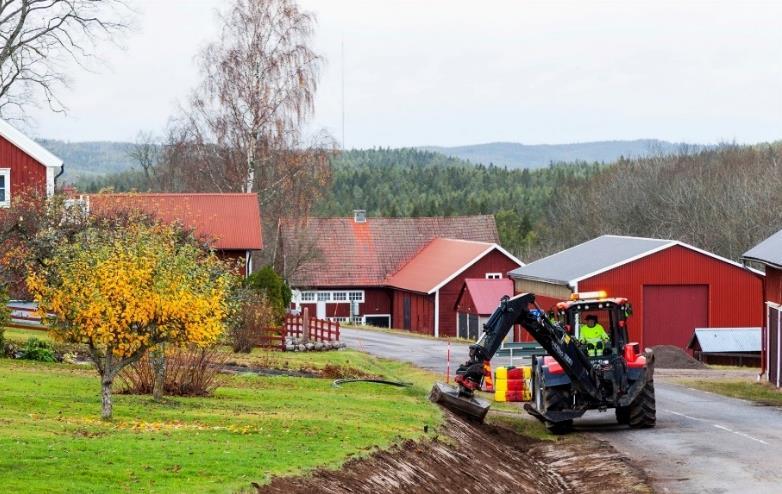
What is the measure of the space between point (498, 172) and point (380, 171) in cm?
1685

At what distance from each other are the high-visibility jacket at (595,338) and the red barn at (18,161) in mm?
24135

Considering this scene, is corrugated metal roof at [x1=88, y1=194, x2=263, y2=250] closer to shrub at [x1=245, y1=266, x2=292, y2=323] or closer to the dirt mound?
shrub at [x1=245, y1=266, x2=292, y2=323]

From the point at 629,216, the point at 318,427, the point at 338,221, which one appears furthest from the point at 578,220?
the point at 318,427

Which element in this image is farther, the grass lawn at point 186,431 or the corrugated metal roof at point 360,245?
the corrugated metal roof at point 360,245

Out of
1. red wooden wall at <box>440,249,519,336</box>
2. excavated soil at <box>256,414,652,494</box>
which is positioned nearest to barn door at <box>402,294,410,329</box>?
red wooden wall at <box>440,249,519,336</box>

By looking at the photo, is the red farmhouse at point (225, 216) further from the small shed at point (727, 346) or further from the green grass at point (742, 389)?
the green grass at point (742, 389)

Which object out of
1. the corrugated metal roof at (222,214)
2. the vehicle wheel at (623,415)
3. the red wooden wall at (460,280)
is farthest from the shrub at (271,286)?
the red wooden wall at (460,280)

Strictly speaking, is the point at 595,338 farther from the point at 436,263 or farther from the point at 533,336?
the point at 436,263

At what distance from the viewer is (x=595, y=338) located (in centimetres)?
2525

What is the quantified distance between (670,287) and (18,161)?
79.5 ft

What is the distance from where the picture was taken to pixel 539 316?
24172mm

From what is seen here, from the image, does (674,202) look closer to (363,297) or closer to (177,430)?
(363,297)

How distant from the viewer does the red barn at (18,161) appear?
144 feet

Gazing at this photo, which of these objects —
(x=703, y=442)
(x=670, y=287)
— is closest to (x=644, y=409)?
(x=703, y=442)
